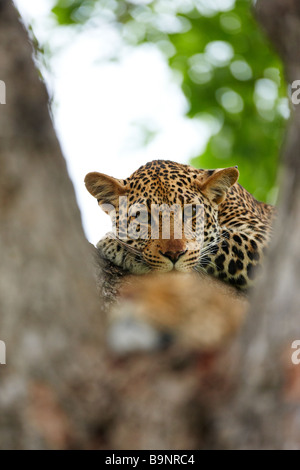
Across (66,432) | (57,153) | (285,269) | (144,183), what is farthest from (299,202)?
(144,183)

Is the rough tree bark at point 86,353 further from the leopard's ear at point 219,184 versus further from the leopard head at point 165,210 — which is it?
the leopard's ear at point 219,184

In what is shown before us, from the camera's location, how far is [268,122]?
11.4 m

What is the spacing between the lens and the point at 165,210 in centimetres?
661

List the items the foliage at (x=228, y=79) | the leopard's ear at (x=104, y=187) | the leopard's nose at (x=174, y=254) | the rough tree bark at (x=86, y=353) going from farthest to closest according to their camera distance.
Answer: the foliage at (x=228, y=79)
the leopard's ear at (x=104, y=187)
the leopard's nose at (x=174, y=254)
the rough tree bark at (x=86, y=353)

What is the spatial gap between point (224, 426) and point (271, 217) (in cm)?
624

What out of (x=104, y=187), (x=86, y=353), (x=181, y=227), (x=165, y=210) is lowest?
(x=86, y=353)

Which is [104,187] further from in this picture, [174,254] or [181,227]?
[174,254]

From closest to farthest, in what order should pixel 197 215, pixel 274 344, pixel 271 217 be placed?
pixel 274 344 → pixel 197 215 → pixel 271 217

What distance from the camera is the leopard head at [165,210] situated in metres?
6.43

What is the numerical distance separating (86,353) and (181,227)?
3975 mm

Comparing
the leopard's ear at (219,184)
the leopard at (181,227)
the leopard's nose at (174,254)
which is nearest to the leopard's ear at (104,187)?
the leopard at (181,227)

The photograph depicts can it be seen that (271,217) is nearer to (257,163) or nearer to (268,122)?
(257,163)

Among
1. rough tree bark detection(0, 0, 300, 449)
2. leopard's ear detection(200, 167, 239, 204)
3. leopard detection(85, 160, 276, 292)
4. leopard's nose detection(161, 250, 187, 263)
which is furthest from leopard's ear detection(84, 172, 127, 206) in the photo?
rough tree bark detection(0, 0, 300, 449)

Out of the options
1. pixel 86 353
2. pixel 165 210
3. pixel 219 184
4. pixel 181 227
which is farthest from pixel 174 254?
pixel 86 353
